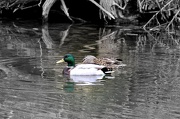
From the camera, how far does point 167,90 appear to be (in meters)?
11.4

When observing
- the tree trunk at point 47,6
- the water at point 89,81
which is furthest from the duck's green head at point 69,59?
the tree trunk at point 47,6

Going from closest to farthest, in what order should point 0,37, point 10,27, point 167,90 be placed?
point 167,90 → point 0,37 → point 10,27

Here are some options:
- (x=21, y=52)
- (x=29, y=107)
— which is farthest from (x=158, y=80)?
(x=21, y=52)

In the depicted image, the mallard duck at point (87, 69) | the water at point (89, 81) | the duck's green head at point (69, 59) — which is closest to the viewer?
the water at point (89, 81)

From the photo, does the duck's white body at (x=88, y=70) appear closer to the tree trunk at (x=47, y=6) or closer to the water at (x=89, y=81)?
the water at (x=89, y=81)

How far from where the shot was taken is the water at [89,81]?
9859 millimetres

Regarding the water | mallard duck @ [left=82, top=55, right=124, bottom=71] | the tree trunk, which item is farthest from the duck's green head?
the tree trunk

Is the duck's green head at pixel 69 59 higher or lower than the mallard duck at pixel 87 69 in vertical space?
higher

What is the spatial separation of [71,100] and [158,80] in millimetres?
2549

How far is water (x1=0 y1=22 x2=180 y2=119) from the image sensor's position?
9.86 meters

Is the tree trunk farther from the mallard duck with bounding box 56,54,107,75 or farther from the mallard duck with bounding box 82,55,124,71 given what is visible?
the mallard duck with bounding box 56,54,107,75

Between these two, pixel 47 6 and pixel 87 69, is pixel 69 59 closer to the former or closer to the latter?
pixel 87 69

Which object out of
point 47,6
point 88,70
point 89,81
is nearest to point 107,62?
point 88,70

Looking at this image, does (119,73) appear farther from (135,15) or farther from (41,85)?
(135,15)
